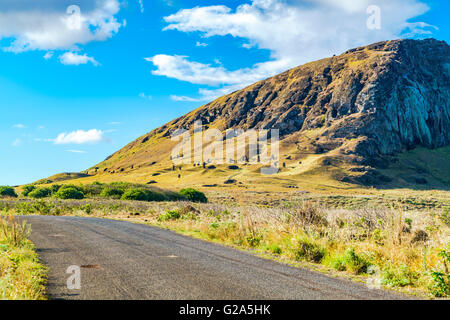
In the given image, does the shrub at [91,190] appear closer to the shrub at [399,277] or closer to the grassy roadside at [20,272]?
the grassy roadside at [20,272]

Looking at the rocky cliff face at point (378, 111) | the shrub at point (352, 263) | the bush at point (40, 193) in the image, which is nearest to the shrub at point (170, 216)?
the shrub at point (352, 263)

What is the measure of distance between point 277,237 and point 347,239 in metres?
2.42

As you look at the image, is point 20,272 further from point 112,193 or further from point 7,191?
point 7,191

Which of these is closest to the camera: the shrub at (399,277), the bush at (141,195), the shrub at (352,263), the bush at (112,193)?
the shrub at (399,277)

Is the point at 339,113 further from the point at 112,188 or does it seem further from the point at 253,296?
the point at 253,296

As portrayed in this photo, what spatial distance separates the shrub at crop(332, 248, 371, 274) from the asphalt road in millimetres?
1198

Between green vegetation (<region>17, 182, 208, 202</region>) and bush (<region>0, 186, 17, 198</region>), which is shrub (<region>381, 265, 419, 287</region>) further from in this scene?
bush (<region>0, 186, 17, 198</region>)

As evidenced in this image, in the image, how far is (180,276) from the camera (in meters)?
7.63

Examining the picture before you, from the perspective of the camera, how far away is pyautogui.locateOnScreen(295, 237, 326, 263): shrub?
10.7m

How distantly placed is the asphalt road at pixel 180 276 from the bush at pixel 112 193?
4680cm

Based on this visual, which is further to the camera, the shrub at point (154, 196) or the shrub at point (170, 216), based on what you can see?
the shrub at point (154, 196)

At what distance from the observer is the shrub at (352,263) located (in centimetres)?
915

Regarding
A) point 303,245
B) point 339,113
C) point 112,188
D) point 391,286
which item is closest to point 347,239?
point 303,245

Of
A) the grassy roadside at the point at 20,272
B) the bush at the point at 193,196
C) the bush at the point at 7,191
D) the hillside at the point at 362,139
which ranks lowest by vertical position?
the bush at the point at 193,196
